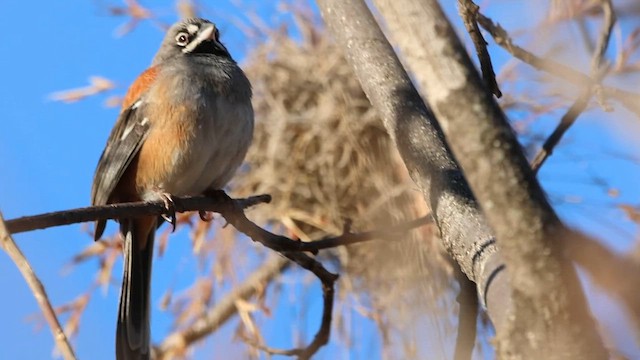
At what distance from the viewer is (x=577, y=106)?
1.77 metres

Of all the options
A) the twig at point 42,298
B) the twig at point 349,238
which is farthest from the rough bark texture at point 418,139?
the twig at point 42,298

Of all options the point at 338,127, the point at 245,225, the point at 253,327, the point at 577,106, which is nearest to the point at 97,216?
the point at 245,225

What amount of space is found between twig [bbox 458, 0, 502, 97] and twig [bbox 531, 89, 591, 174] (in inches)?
6.2

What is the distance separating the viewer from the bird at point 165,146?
3.09m

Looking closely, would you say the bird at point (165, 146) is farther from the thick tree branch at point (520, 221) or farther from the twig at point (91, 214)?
the thick tree branch at point (520, 221)

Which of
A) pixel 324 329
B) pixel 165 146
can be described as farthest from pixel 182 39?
pixel 324 329

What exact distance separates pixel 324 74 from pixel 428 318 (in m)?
1.63

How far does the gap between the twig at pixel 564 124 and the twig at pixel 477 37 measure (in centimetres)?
16

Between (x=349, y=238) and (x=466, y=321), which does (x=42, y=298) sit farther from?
(x=349, y=238)

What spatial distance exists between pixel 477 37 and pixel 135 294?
1.79 metres

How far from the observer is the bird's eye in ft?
12.0

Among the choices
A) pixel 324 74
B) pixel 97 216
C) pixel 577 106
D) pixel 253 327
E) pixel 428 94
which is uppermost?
pixel 324 74

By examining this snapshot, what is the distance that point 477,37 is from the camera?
178 centimetres

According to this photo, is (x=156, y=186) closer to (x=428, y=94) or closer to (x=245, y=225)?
(x=245, y=225)
